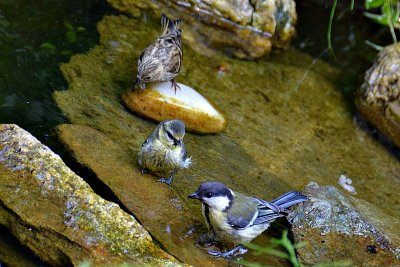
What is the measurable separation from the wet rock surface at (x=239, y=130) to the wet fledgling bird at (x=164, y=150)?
123mm

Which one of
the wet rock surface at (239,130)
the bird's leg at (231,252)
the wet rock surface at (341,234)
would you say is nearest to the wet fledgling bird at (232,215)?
the bird's leg at (231,252)

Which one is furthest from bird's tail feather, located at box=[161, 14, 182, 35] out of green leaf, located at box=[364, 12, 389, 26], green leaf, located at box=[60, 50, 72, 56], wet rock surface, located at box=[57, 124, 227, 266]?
green leaf, located at box=[364, 12, 389, 26]

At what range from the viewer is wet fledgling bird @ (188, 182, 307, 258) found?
495 cm

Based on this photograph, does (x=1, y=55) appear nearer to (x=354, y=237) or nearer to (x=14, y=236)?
(x=14, y=236)

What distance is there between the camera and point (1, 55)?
22.9 feet

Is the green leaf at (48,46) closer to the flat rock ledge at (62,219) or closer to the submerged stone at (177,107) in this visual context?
the submerged stone at (177,107)

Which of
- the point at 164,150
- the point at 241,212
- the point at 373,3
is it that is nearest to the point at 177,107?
the point at 164,150

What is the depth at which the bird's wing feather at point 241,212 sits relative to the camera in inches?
196

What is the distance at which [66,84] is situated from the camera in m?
6.79

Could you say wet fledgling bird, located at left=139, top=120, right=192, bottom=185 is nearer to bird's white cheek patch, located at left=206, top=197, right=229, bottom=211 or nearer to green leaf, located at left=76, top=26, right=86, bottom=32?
bird's white cheek patch, located at left=206, top=197, right=229, bottom=211

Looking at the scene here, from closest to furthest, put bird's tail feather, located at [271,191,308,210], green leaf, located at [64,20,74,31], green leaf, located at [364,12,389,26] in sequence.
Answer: bird's tail feather, located at [271,191,308,210]
green leaf, located at [64,20,74,31]
green leaf, located at [364,12,389,26]

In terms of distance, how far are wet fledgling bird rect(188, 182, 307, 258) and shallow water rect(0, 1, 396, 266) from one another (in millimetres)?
872

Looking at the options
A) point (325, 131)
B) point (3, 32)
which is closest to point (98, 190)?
point (3, 32)

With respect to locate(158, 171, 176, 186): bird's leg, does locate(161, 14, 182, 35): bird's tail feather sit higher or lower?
higher
